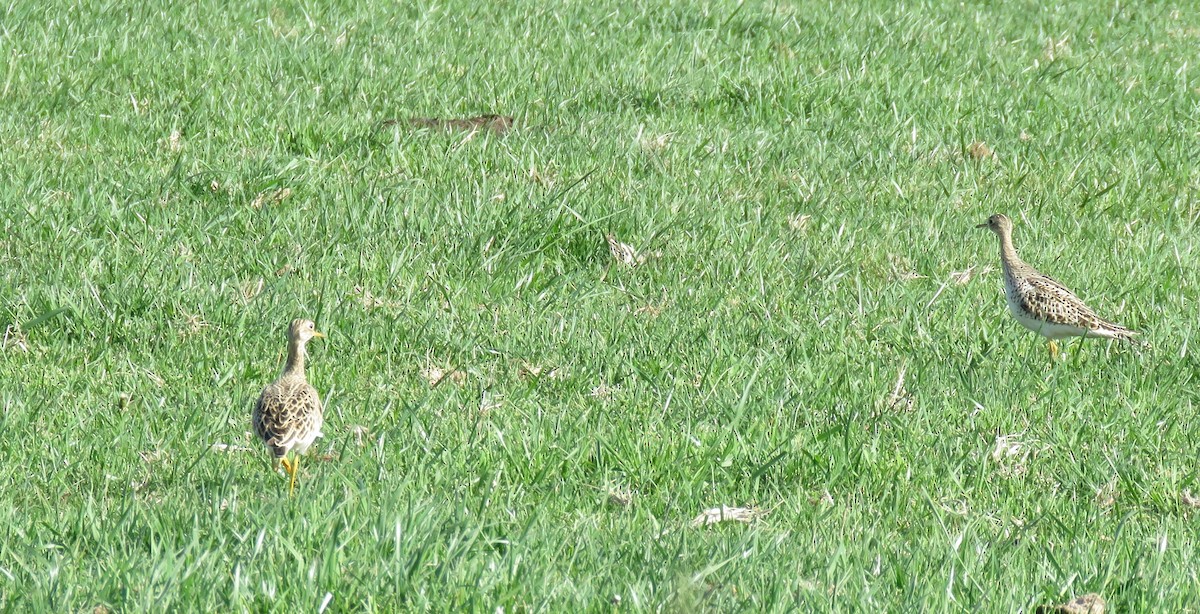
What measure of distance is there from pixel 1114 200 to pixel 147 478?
6.32 meters

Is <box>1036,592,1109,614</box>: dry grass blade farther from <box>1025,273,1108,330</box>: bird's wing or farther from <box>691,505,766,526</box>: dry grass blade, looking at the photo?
<box>1025,273,1108,330</box>: bird's wing

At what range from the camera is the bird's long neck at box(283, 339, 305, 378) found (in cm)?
566

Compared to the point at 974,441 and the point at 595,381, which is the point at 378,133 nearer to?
the point at 595,381

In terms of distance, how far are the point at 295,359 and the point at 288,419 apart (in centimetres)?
79

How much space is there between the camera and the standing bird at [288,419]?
16.3 feet

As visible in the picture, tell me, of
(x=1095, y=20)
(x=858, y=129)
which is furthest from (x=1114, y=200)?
(x=1095, y=20)

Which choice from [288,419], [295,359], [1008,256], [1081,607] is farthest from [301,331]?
[1008,256]

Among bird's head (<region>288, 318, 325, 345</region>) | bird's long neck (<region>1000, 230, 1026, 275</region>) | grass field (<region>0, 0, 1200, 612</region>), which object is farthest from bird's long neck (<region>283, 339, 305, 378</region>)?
bird's long neck (<region>1000, 230, 1026, 275</region>)

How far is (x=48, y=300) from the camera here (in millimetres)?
6453

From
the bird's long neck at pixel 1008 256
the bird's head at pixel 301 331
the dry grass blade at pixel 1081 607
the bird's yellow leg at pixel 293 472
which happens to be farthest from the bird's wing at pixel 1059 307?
the bird's yellow leg at pixel 293 472

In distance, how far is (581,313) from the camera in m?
6.91

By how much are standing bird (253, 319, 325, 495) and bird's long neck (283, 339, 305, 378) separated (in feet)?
0.25

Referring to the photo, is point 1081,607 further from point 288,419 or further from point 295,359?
point 295,359

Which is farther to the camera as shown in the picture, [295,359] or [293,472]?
[295,359]
